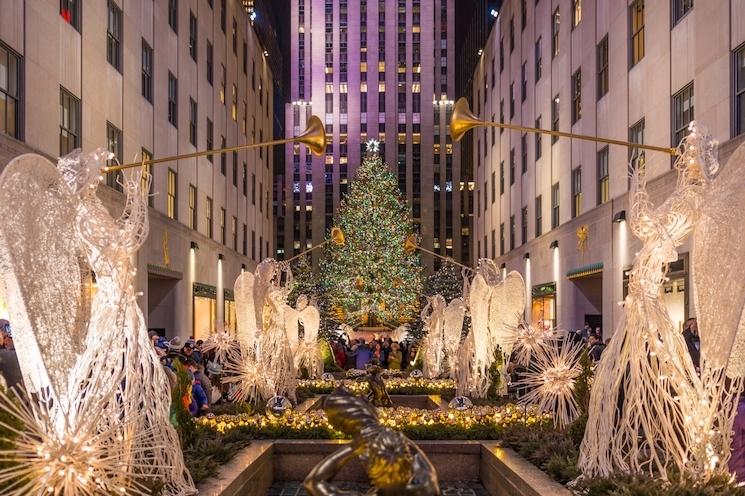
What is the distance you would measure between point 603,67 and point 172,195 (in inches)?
616

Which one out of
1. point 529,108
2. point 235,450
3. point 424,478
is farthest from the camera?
point 529,108

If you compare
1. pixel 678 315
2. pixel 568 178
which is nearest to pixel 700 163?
pixel 678 315

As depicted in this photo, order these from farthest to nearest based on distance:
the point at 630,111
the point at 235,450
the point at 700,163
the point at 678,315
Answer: the point at 630,111 < the point at 678,315 < the point at 235,450 < the point at 700,163

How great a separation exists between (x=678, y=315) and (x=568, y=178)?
1145cm

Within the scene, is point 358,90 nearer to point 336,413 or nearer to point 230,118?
point 230,118

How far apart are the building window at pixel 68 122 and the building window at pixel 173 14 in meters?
10.6

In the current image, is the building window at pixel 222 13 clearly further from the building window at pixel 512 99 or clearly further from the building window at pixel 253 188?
the building window at pixel 512 99

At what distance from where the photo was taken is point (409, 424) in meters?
12.4

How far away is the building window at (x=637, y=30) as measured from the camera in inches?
867

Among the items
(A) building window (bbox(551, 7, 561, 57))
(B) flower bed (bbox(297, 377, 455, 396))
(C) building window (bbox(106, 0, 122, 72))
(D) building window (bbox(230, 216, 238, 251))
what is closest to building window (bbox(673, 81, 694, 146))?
(B) flower bed (bbox(297, 377, 455, 396))

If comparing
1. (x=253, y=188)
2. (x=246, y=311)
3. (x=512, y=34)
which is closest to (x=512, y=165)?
(x=512, y=34)

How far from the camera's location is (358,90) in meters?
83.2

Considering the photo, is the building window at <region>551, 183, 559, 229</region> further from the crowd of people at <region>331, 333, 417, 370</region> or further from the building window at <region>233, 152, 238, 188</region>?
the building window at <region>233, 152, 238, 188</region>

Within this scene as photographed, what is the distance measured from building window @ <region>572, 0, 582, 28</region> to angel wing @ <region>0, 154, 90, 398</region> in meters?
25.7
